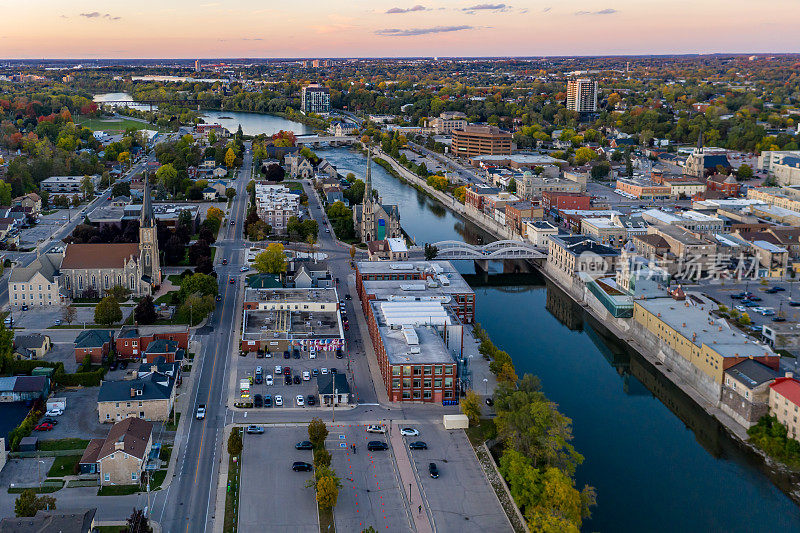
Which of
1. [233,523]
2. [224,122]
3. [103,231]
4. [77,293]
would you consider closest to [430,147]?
[224,122]

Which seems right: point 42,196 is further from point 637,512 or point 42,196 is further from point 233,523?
point 637,512

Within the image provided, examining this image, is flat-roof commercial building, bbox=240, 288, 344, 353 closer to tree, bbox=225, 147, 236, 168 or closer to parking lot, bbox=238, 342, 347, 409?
parking lot, bbox=238, 342, 347, 409

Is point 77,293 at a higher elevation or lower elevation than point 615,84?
lower

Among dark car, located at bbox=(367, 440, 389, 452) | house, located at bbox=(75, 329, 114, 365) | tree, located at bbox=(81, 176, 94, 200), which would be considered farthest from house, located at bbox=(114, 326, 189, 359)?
tree, located at bbox=(81, 176, 94, 200)

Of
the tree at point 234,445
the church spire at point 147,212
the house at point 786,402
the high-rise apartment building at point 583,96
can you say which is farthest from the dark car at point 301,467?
the high-rise apartment building at point 583,96

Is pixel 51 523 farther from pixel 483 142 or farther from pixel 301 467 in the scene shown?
pixel 483 142

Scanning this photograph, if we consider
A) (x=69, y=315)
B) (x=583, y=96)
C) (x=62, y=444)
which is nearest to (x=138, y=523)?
(x=62, y=444)
